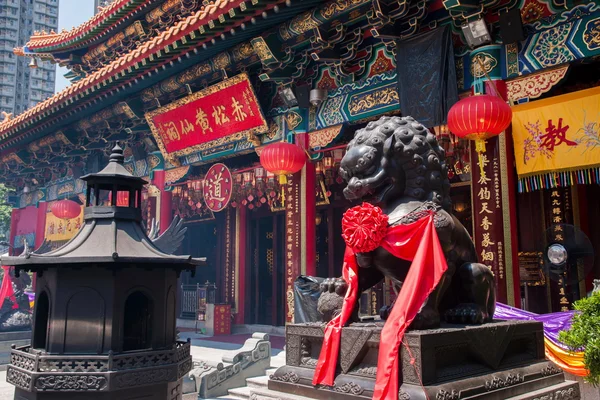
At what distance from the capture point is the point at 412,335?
2.23m

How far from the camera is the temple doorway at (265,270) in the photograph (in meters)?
11.7

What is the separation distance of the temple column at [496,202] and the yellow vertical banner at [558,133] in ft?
0.56

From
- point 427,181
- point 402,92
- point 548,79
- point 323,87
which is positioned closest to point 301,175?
point 323,87

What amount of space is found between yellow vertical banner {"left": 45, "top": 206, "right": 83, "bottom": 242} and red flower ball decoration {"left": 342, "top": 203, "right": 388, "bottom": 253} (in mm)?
12078

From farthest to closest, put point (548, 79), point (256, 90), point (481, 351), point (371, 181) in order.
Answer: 1. point (256, 90)
2. point (548, 79)
3. point (371, 181)
4. point (481, 351)

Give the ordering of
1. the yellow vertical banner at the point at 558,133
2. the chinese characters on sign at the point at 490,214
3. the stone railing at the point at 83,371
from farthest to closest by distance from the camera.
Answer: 1. the chinese characters on sign at the point at 490,214
2. the yellow vertical banner at the point at 558,133
3. the stone railing at the point at 83,371

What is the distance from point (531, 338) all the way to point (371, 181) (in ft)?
4.32

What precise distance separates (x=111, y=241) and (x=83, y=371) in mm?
965

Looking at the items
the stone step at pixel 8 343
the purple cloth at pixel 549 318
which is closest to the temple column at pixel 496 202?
the purple cloth at pixel 549 318

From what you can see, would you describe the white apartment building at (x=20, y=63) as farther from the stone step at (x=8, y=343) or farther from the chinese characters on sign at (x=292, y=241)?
the chinese characters on sign at (x=292, y=241)

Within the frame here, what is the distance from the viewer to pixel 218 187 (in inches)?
383

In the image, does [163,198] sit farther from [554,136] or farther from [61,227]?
[554,136]

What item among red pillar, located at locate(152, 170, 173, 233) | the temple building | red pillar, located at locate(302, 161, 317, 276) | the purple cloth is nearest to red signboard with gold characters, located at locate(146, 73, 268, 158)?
the temple building

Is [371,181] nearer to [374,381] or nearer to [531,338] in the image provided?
[374,381]
